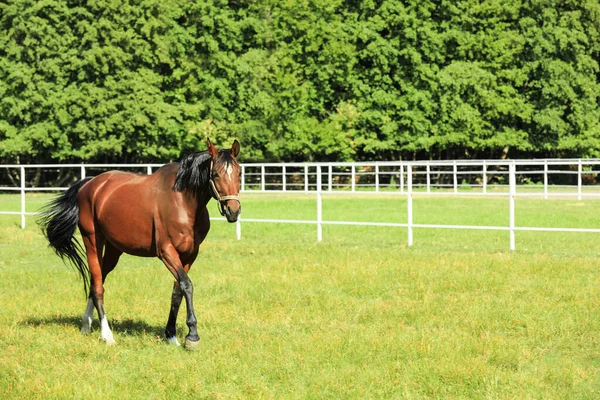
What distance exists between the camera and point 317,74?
48844 millimetres

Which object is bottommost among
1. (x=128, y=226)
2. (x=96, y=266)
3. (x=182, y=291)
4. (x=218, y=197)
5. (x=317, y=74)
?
(x=182, y=291)

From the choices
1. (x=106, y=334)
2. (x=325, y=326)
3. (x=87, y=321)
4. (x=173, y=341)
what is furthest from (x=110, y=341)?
(x=325, y=326)

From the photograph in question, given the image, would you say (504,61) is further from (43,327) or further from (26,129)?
(43,327)

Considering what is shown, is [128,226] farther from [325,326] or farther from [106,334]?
[325,326]

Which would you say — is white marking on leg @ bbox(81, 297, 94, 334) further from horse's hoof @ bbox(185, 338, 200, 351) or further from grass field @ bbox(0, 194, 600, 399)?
horse's hoof @ bbox(185, 338, 200, 351)

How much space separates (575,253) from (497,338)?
8112mm

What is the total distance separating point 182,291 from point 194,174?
113 cm

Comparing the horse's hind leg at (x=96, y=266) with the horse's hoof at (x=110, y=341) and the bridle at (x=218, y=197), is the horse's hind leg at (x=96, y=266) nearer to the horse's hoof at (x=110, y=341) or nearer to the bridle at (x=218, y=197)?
the horse's hoof at (x=110, y=341)

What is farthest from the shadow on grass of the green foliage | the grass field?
the green foliage

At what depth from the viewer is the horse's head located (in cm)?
787

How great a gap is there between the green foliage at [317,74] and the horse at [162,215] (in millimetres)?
34680

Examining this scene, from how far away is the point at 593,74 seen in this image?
49.7 m

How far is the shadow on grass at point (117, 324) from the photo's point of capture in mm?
9006

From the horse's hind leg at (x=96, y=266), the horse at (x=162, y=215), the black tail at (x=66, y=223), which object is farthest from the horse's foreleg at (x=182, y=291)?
the black tail at (x=66, y=223)
